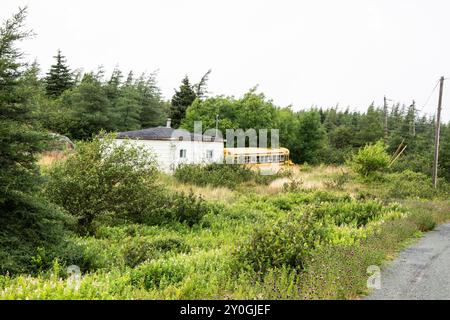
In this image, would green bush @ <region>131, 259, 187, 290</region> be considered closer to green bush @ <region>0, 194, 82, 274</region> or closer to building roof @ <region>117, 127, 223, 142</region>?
green bush @ <region>0, 194, 82, 274</region>

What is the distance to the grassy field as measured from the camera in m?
6.07

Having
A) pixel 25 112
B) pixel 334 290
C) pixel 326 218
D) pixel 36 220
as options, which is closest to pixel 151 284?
pixel 334 290

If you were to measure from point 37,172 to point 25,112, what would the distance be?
4.27ft

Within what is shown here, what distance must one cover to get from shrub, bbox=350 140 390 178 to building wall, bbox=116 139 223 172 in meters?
9.40

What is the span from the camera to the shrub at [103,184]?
13469 millimetres

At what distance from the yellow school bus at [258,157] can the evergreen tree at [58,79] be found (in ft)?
96.4

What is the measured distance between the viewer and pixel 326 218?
14438 millimetres

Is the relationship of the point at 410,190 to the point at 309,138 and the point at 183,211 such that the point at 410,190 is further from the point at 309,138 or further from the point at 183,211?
the point at 309,138

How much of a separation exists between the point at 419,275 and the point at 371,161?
2077 centimetres

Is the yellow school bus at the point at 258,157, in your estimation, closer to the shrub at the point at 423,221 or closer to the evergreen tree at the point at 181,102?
the shrub at the point at 423,221

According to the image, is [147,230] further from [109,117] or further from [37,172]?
[109,117]

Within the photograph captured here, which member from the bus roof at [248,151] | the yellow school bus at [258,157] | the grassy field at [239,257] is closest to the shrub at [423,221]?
the grassy field at [239,257]

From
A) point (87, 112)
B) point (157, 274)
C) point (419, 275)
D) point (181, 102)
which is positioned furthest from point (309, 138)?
point (157, 274)

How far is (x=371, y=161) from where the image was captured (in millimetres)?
28109
